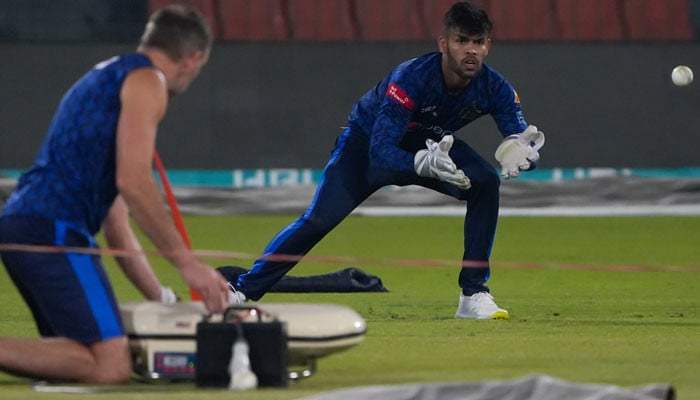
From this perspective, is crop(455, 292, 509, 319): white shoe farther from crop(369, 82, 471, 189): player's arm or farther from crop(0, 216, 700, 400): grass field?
crop(369, 82, 471, 189): player's arm

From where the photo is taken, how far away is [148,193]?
4.61 meters

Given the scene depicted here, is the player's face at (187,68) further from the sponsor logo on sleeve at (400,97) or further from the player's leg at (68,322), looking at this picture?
the sponsor logo on sleeve at (400,97)

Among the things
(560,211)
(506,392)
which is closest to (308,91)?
(560,211)

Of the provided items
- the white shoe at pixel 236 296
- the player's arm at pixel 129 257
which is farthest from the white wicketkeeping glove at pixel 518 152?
the player's arm at pixel 129 257

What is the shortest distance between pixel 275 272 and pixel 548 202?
24.5ft

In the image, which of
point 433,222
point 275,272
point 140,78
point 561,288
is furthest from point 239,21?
point 140,78

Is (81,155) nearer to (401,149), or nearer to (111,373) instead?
(111,373)

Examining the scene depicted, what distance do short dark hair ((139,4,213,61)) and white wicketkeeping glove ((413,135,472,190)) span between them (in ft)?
6.54

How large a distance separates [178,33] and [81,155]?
0.51 m

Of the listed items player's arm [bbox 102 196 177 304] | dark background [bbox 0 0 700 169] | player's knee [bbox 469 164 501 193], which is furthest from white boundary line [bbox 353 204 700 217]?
player's arm [bbox 102 196 177 304]

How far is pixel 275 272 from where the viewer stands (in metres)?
7.07

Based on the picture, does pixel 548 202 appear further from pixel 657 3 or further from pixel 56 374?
pixel 56 374

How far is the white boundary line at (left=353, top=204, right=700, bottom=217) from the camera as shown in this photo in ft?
45.8

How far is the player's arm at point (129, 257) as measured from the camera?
522 centimetres
